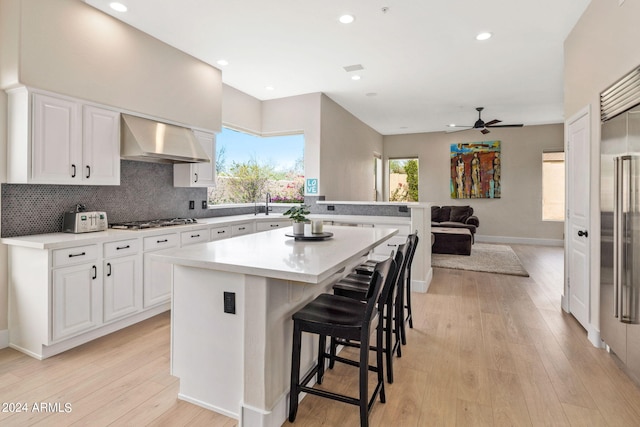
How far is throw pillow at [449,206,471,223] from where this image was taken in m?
8.37

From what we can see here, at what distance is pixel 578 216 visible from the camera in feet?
10.9

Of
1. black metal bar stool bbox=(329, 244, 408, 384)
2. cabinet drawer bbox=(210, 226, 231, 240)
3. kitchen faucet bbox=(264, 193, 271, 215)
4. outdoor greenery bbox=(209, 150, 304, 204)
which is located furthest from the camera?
kitchen faucet bbox=(264, 193, 271, 215)

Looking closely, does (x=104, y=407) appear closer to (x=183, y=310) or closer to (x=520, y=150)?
(x=183, y=310)

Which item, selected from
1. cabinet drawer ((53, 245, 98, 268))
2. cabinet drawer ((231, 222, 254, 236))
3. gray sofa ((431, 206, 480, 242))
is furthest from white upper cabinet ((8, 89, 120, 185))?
gray sofa ((431, 206, 480, 242))

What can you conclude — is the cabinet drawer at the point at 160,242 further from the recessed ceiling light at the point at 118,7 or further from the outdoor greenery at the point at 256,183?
the recessed ceiling light at the point at 118,7

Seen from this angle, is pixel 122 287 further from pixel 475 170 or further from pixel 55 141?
pixel 475 170

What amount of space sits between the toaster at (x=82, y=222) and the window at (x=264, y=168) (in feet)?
7.99

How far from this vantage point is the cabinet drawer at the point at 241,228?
4.65 m

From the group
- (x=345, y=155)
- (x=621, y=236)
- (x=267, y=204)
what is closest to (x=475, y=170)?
(x=345, y=155)

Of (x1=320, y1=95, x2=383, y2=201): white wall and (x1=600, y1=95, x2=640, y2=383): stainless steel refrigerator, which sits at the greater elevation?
(x1=320, y1=95, x2=383, y2=201): white wall

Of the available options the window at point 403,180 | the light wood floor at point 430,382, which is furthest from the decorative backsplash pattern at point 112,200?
the window at point 403,180

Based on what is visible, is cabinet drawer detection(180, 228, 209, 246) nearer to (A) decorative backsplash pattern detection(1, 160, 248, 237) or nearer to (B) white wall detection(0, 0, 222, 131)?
(A) decorative backsplash pattern detection(1, 160, 248, 237)

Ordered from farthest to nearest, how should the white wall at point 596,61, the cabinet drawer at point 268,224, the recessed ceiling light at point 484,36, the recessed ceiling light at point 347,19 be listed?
the cabinet drawer at point 268,224, the recessed ceiling light at point 484,36, the recessed ceiling light at point 347,19, the white wall at point 596,61
